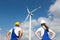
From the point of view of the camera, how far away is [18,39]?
58.9ft

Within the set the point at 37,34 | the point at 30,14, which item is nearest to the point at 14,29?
the point at 37,34

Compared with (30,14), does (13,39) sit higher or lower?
lower

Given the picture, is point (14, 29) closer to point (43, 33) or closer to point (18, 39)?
point (18, 39)

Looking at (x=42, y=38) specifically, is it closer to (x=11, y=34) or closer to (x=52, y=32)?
(x=52, y=32)

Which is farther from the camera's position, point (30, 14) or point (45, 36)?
point (30, 14)

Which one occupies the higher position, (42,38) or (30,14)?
(30,14)

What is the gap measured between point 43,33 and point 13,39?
246cm

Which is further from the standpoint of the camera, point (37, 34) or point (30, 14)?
point (30, 14)

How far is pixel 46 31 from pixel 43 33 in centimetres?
30

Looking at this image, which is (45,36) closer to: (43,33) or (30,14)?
(43,33)

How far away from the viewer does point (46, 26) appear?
1708cm

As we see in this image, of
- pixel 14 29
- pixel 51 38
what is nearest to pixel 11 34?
pixel 14 29

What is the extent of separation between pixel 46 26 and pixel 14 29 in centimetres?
274

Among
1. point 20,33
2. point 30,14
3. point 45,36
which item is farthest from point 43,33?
point 30,14
